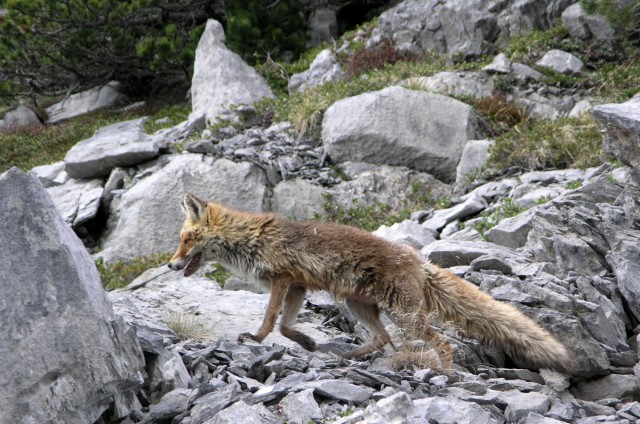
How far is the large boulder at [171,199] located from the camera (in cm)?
1705

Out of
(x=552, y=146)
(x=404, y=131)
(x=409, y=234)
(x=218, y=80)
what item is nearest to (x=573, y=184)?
(x=552, y=146)

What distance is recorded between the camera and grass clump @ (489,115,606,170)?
1552cm

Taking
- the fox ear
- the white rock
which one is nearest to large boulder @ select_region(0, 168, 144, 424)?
the fox ear

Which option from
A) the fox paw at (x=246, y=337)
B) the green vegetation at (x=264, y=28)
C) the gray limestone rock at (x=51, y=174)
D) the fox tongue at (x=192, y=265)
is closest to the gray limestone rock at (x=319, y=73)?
the green vegetation at (x=264, y=28)

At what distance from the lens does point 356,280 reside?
8633 millimetres

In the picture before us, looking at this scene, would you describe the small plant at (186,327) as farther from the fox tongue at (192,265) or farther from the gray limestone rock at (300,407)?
the gray limestone rock at (300,407)

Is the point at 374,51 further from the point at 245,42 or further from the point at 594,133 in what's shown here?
the point at 594,133

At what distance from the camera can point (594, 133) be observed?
15.9 meters

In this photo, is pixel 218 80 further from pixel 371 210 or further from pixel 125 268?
pixel 125 268

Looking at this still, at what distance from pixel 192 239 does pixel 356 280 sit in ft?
7.81

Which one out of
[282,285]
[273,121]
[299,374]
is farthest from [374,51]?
[299,374]

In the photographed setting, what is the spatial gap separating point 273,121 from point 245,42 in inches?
234

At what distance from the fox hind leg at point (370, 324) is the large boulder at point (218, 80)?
12839mm

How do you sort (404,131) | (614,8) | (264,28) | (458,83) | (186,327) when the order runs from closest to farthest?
(186,327) < (404,131) < (614,8) < (458,83) < (264,28)
